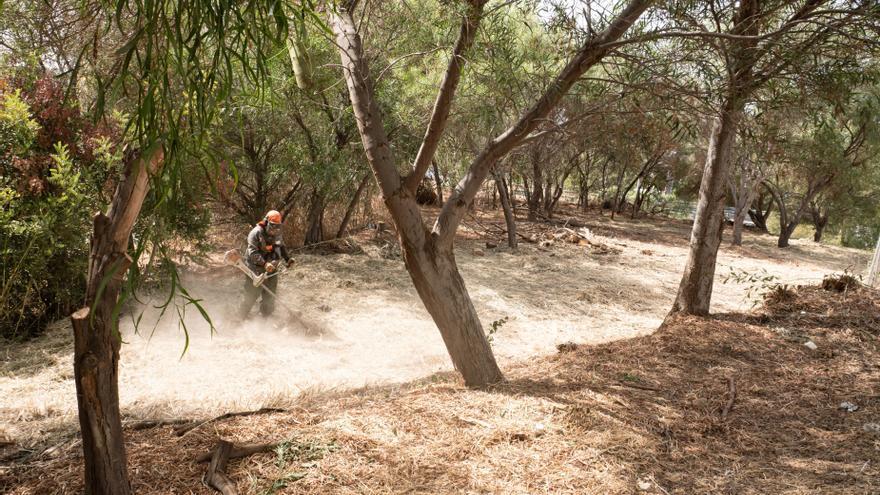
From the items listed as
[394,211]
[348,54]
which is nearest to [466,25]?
[348,54]

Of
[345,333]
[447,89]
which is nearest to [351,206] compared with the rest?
[345,333]

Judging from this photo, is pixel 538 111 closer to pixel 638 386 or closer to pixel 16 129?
pixel 638 386

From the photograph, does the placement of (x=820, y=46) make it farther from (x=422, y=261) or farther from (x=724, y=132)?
(x=422, y=261)

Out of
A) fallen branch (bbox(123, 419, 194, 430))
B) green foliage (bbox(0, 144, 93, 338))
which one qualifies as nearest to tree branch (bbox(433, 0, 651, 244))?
fallen branch (bbox(123, 419, 194, 430))

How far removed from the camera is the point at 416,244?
164 inches

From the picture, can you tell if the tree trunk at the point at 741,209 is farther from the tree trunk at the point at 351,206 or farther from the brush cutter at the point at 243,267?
the brush cutter at the point at 243,267

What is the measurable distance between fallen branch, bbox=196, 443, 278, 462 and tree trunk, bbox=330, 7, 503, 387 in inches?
65.3

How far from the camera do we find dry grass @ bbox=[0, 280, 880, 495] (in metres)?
2.73

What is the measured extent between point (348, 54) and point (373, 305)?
17.9ft

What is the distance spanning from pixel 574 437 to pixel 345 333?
189 inches

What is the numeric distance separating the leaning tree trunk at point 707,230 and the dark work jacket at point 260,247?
523 cm

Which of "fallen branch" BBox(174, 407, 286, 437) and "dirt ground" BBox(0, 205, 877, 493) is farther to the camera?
"dirt ground" BBox(0, 205, 877, 493)

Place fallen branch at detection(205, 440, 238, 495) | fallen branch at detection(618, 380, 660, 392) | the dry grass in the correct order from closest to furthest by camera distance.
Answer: fallen branch at detection(205, 440, 238, 495)
the dry grass
fallen branch at detection(618, 380, 660, 392)

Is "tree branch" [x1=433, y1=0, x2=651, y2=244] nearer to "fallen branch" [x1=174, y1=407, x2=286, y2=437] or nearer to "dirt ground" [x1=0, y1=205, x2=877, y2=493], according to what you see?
"dirt ground" [x1=0, y1=205, x2=877, y2=493]
